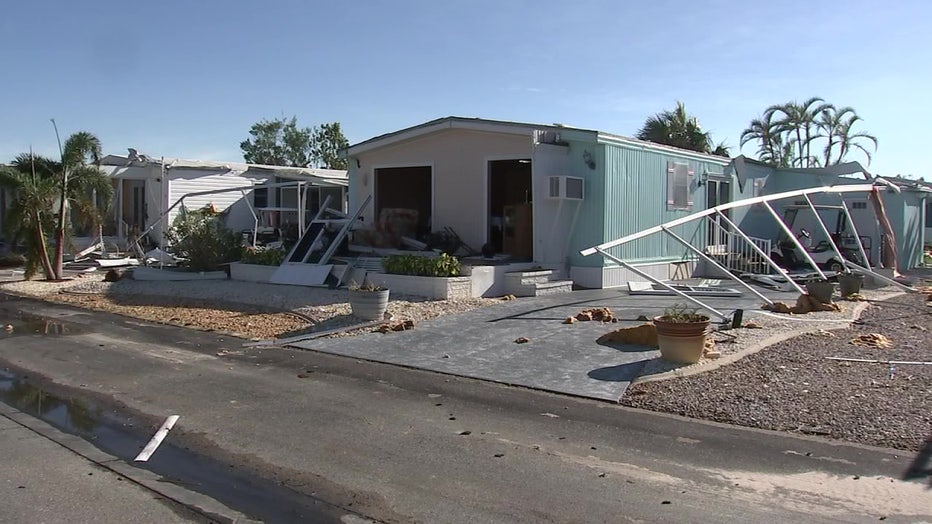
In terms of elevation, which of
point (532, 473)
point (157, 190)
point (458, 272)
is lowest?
point (532, 473)

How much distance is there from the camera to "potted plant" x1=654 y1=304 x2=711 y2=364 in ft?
27.2

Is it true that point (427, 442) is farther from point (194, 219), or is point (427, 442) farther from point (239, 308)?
point (194, 219)

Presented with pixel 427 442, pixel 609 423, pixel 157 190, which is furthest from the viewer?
pixel 157 190

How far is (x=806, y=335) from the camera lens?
402 inches

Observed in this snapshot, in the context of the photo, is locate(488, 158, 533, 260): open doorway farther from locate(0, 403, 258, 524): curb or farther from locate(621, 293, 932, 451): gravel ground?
locate(0, 403, 258, 524): curb

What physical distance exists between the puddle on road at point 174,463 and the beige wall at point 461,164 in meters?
10.3

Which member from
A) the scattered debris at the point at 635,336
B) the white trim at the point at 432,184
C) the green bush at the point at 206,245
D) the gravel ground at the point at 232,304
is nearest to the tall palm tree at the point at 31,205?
the gravel ground at the point at 232,304

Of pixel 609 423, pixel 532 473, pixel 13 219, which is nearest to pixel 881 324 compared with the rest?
pixel 609 423

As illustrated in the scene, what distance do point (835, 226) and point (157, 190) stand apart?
2072 centimetres

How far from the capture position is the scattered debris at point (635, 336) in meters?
9.70

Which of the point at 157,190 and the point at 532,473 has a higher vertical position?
the point at 157,190

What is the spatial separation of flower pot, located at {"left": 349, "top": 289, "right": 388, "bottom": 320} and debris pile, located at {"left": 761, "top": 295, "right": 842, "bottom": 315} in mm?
6248

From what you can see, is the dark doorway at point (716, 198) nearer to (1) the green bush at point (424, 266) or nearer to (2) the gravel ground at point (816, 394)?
(1) the green bush at point (424, 266)

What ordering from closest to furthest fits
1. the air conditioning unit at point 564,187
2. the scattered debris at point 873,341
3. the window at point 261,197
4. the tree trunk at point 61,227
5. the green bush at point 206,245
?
Answer: the scattered debris at point 873,341 → the air conditioning unit at point 564,187 → the green bush at point 206,245 → the tree trunk at point 61,227 → the window at point 261,197
